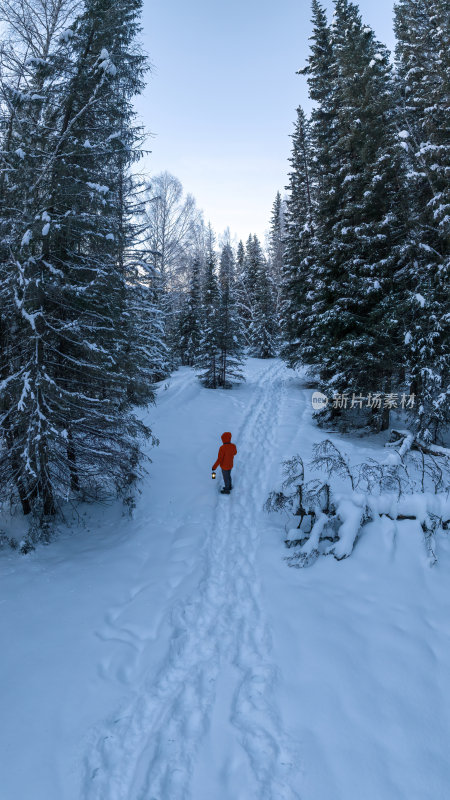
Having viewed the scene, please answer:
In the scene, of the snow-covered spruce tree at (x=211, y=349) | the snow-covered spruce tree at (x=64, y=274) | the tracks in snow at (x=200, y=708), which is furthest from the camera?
the snow-covered spruce tree at (x=211, y=349)

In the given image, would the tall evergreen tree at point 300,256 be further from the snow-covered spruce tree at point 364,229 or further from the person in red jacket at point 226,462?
the person in red jacket at point 226,462

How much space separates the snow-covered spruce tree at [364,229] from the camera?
38.2ft

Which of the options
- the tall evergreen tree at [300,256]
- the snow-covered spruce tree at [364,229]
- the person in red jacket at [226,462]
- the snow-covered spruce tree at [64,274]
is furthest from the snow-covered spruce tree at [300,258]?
the snow-covered spruce tree at [64,274]

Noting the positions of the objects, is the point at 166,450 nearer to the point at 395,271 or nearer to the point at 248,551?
the point at 248,551

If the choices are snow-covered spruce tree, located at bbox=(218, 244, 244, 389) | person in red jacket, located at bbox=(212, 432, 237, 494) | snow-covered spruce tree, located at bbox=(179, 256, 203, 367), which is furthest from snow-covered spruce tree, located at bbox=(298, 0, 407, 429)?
snow-covered spruce tree, located at bbox=(179, 256, 203, 367)

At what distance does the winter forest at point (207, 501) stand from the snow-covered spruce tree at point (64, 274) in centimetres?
5

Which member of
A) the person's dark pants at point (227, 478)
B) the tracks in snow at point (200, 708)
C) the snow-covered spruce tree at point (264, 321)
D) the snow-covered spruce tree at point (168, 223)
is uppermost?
the snow-covered spruce tree at point (168, 223)

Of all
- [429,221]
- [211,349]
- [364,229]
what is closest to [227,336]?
[211,349]

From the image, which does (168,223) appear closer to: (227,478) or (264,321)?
(264,321)

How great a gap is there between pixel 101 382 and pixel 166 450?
4.77 metres

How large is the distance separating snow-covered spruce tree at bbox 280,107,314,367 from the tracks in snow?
41.8 ft

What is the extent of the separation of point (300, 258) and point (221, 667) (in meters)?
19.5

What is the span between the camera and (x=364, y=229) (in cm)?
1187

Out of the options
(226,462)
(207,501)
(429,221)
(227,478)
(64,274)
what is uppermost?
(429,221)
